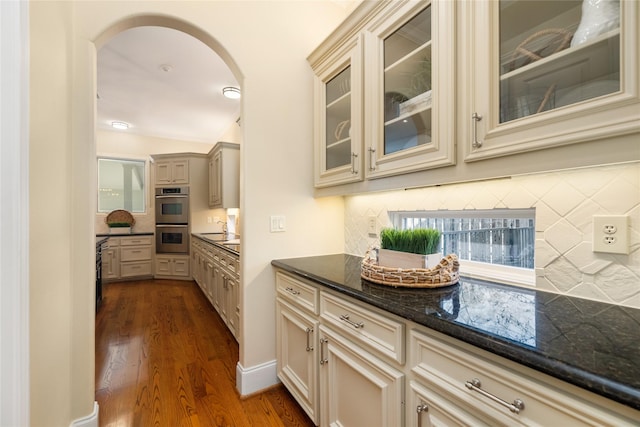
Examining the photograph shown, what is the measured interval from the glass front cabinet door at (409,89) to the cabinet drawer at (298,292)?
27.8 inches

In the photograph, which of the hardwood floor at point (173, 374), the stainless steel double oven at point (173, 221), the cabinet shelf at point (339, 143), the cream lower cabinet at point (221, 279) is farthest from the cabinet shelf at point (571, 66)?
the stainless steel double oven at point (173, 221)

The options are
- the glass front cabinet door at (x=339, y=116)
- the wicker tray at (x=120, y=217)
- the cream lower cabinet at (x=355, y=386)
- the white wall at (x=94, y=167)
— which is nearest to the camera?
the cream lower cabinet at (x=355, y=386)

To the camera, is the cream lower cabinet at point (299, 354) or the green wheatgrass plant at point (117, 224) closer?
the cream lower cabinet at point (299, 354)

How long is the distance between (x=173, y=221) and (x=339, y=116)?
4.31 metres

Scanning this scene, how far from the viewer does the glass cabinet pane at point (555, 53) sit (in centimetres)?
78

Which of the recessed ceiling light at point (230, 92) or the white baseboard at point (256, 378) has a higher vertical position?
the recessed ceiling light at point (230, 92)

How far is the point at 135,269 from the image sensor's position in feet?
16.6

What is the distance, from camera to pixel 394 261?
129cm

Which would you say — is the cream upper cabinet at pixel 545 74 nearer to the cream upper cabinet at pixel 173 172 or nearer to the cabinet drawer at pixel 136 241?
the cream upper cabinet at pixel 173 172

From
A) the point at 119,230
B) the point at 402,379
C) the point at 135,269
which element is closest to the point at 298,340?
the point at 402,379

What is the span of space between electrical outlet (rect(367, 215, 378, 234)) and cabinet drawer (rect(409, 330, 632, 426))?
101 centimetres

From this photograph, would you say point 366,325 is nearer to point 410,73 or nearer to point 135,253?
point 410,73

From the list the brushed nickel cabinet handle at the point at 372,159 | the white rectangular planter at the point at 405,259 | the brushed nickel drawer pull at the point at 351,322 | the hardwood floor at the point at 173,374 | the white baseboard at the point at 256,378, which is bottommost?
the hardwood floor at the point at 173,374

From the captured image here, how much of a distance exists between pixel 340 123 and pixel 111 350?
272 cm
